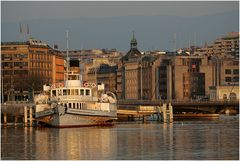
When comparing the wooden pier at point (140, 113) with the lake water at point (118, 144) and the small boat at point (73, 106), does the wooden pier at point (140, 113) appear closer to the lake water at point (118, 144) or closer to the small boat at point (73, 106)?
the small boat at point (73, 106)

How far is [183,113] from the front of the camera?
198 meters

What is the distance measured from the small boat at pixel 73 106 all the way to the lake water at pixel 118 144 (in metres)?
8.22

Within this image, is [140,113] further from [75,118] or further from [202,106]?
[75,118]

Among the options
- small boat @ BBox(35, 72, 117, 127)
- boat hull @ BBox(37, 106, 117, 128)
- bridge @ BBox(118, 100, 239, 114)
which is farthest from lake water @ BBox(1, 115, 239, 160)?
bridge @ BBox(118, 100, 239, 114)

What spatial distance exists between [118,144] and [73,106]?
36949mm

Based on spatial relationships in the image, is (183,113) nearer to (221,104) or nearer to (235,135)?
(221,104)

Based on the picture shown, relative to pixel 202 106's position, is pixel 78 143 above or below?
below

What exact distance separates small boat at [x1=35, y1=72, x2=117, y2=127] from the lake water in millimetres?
8218

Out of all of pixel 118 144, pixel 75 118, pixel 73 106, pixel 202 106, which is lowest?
pixel 118 144

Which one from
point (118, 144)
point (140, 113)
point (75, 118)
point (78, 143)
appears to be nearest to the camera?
point (118, 144)

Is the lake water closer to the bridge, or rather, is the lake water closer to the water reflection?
the water reflection

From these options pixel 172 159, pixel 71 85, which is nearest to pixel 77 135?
pixel 71 85

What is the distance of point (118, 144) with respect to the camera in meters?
87.8

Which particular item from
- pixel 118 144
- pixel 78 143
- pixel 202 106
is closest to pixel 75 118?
pixel 78 143
